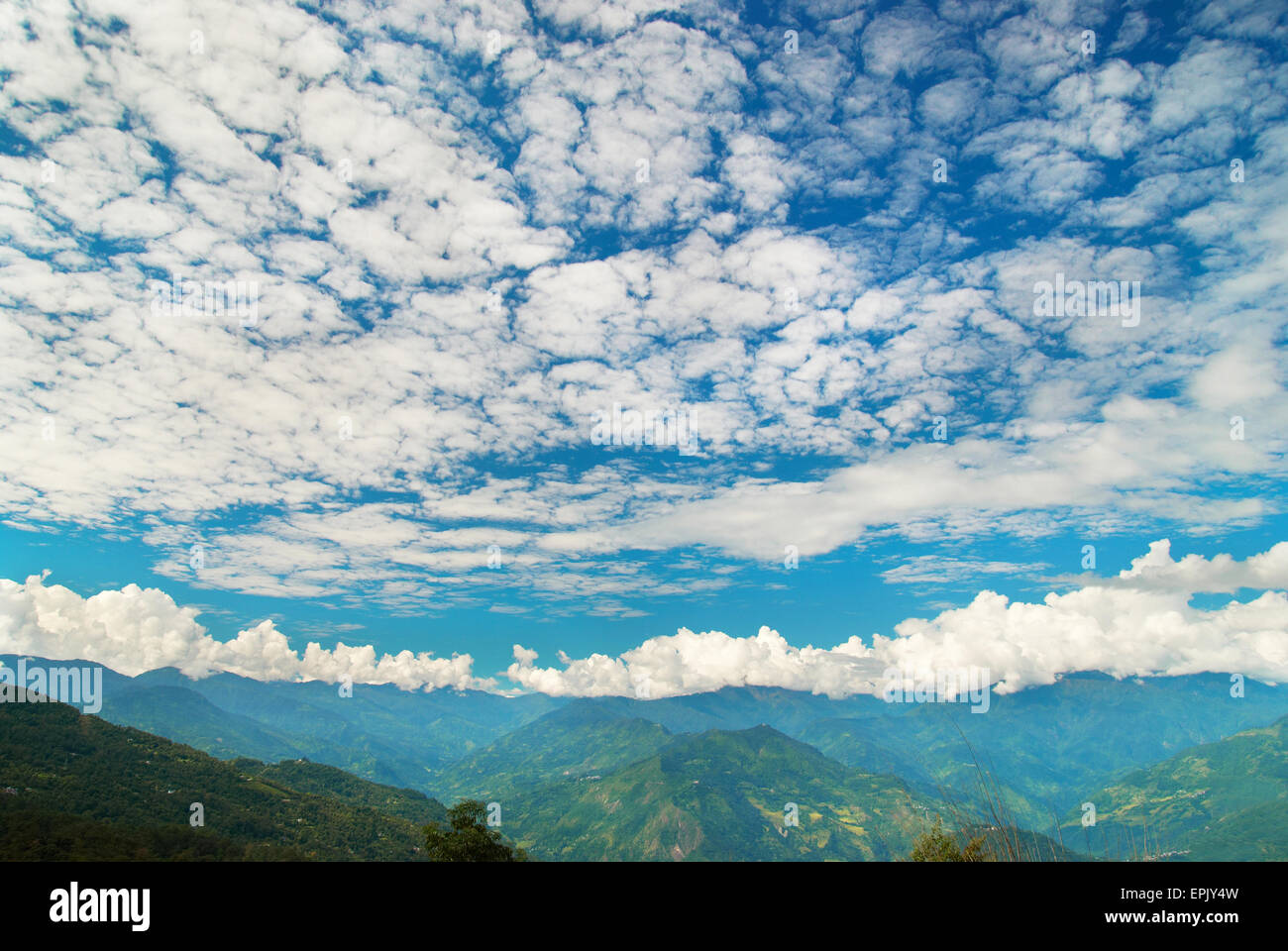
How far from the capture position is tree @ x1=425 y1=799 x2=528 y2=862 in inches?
2029

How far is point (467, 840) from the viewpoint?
173 ft

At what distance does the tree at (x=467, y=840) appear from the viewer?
51531 millimetres
